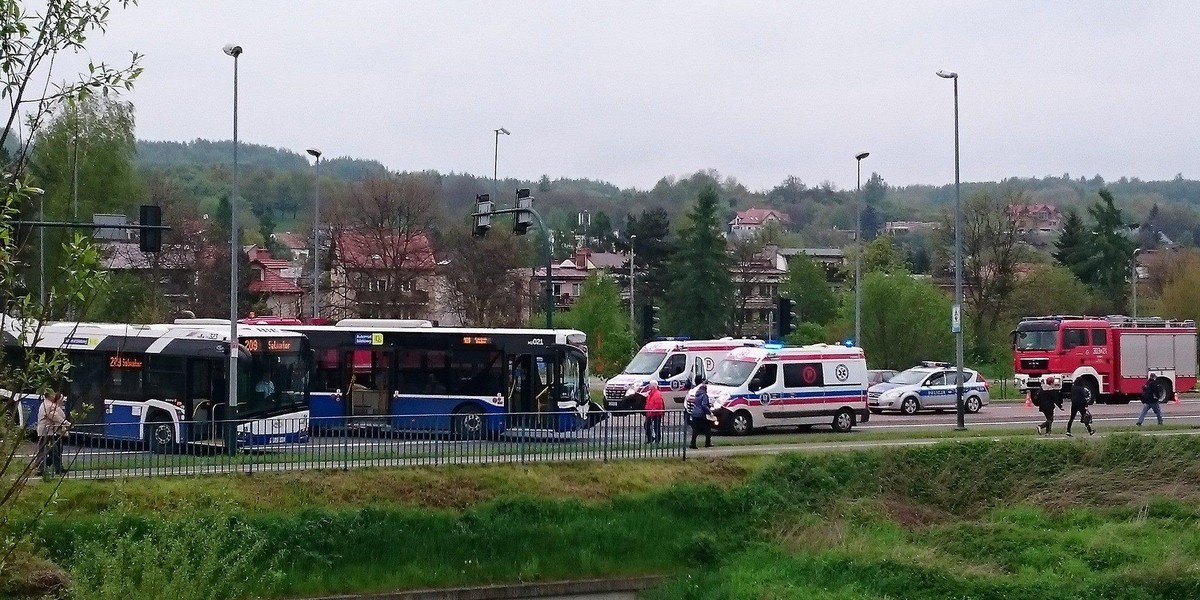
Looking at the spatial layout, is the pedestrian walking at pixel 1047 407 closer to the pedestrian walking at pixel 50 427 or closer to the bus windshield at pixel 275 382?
the bus windshield at pixel 275 382

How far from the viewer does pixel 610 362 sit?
53812 millimetres

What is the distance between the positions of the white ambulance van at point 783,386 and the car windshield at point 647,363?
19.6 ft

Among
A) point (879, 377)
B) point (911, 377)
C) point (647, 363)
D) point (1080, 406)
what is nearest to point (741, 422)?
point (647, 363)

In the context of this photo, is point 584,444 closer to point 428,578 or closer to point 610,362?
point 428,578

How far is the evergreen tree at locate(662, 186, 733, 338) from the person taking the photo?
76.2 m

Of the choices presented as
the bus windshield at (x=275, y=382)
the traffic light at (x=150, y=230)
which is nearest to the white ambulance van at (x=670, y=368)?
the bus windshield at (x=275, y=382)

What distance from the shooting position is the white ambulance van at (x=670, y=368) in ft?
127

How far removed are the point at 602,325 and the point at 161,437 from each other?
3306 centimetres

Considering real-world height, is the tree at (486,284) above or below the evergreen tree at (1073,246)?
below

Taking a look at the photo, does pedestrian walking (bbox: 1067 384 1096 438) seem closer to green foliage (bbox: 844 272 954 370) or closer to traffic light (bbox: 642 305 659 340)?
traffic light (bbox: 642 305 659 340)

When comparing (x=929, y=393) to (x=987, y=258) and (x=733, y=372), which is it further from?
(x=987, y=258)

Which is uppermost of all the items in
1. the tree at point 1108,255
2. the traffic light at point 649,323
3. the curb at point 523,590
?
the tree at point 1108,255

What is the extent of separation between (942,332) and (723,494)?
3545 centimetres

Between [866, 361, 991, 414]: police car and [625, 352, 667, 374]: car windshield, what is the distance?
8.04m
